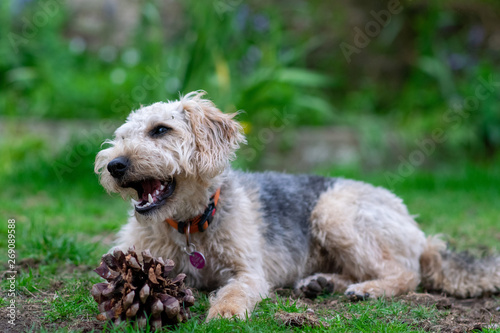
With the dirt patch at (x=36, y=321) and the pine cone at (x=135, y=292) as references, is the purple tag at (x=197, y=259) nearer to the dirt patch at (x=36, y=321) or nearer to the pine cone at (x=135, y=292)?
the pine cone at (x=135, y=292)

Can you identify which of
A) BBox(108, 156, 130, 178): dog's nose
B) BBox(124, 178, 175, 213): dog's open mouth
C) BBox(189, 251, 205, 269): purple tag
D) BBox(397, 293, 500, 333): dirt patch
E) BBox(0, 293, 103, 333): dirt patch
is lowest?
BBox(0, 293, 103, 333): dirt patch

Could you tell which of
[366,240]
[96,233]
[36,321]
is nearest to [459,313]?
[366,240]

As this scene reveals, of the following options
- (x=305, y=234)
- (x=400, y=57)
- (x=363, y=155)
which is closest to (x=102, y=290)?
(x=305, y=234)

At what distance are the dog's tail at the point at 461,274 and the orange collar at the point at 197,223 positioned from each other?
212cm

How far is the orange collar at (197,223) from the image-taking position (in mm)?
3910

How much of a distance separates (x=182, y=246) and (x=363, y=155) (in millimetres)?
6453

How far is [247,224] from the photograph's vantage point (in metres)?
4.21

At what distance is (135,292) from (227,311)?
630 millimetres

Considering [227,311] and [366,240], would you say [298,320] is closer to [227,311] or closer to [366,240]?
[227,311]

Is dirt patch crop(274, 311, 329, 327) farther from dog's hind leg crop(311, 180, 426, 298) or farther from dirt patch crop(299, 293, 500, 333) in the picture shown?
dog's hind leg crop(311, 180, 426, 298)

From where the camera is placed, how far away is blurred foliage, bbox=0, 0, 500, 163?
842cm

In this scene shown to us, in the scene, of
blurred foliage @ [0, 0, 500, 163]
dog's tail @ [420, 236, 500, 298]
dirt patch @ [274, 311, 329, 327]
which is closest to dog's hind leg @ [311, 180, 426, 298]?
dog's tail @ [420, 236, 500, 298]

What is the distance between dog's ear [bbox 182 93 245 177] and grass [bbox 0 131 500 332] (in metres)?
1.00

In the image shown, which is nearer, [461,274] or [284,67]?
[461,274]
